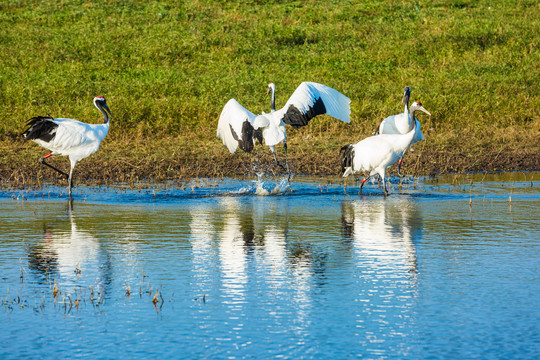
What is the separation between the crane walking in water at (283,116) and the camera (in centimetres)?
1148

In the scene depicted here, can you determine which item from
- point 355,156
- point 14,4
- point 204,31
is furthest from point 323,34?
point 355,156

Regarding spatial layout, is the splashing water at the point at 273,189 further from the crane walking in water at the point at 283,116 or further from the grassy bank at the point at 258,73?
the grassy bank at the point at 258,73

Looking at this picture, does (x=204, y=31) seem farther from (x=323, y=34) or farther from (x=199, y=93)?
(x=199, y=93)

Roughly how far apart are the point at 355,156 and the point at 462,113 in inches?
280

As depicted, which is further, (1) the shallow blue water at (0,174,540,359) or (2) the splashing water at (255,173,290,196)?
(2) the splashing water at (255,173,290,196)

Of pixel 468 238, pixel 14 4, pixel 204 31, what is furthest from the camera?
pixel 14 4

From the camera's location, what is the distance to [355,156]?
1140cm

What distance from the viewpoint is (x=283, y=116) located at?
11656mm

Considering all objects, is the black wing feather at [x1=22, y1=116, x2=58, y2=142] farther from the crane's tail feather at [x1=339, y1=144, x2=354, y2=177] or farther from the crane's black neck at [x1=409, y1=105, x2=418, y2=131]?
the crane's black neck at [x1=409, y1=105, x2=418, y2=131]

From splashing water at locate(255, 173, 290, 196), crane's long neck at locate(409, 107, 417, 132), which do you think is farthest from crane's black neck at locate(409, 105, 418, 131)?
splashing water at locate(255, 173, 290, 196)

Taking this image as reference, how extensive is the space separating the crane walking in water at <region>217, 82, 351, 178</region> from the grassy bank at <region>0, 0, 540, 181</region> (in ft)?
5.08

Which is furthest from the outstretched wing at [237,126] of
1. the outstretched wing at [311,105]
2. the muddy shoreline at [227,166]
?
the muddy shoreline at [227,166]

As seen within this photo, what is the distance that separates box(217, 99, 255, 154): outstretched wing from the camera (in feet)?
38.1

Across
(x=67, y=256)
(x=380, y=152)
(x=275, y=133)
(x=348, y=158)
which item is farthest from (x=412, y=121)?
(x=67, y=256)
